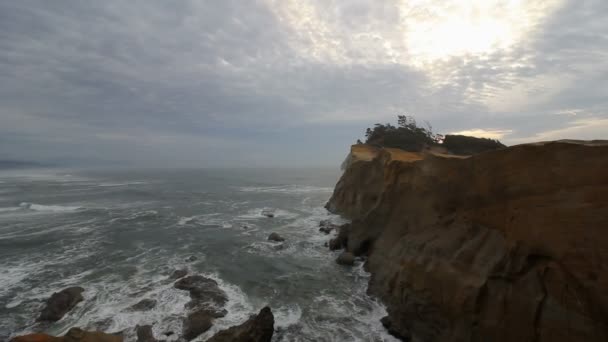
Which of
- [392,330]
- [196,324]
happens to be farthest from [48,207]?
[392,330]

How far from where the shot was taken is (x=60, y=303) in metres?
11.6

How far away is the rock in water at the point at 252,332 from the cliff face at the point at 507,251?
4416 mm

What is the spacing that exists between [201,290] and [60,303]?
17.5 ft

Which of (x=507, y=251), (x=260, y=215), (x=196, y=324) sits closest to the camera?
(x=507, y=251)

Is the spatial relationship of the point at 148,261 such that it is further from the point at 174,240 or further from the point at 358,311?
the point at 358,311

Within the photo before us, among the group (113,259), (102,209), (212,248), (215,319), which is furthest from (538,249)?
(102,209)

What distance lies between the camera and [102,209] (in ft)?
114

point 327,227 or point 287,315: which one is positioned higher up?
point 327,227

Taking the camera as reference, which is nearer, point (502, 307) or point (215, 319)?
point (502, 307)

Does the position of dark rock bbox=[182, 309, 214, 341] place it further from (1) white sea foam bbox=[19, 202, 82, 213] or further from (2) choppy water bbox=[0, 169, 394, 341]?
(1) white sea foam bbox=[19, 202, 82, 213]

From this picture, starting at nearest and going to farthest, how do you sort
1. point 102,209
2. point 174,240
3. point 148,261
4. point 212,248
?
1. point 148,261
2. point 212,248
3. point 174,240
4. point 102,209

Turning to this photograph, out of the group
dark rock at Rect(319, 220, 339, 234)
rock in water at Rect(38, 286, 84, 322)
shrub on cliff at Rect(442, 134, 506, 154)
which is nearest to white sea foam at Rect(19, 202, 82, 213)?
rock in water at Rect(38, 286, 84, 322)

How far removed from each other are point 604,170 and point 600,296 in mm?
2662

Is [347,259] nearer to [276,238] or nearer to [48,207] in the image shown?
[276,238]
